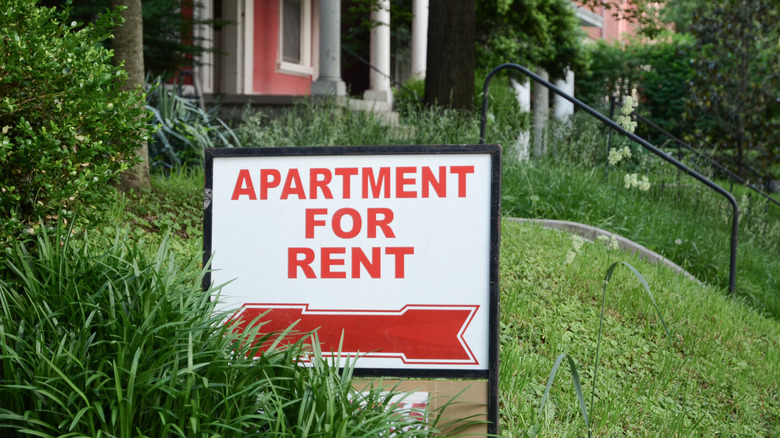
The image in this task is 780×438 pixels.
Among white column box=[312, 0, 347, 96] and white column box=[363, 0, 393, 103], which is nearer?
white column box=[312, 0, 347, 96]

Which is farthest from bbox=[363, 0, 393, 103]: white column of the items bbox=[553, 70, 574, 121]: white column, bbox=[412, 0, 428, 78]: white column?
bbox=[553, 70, 574, 121]: white column

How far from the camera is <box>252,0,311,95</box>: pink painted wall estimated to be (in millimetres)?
15469

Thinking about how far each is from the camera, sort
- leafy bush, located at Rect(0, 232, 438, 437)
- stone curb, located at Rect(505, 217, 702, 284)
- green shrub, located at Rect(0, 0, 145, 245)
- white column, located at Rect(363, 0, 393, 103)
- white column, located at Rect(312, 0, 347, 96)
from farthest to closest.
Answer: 1. white column, located at Rect(363, 0, 393, 103)
2. white column, located at Rect(312, 0, 347, 96)
3. stone curb, located at Rect(505, 217, 702, 284)
4. green shrub, located at Rect(0, 0, 145, 245)
5. leafy bush, located at Rect(0, 232, 438, 437)

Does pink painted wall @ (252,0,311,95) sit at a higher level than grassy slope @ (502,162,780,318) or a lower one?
higher

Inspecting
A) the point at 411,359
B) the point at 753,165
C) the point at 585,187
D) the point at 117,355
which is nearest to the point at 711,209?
the point at 585,187

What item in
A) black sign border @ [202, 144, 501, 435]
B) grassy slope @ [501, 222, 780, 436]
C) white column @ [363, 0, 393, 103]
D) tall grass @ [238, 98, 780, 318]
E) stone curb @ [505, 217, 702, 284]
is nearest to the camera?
black sign border @ [202, 144, 501, 435]

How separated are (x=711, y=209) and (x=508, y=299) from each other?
543 cm

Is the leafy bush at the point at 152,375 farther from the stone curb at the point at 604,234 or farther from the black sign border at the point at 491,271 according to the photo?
the stone curb at the point at 604,234

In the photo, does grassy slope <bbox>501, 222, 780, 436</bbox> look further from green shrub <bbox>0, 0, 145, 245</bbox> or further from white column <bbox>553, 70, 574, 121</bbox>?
white column <bbox>553, 70, 574, 121</bbox>

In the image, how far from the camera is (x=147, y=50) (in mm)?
10359

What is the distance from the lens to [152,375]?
2.33 meters

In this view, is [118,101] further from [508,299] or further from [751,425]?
[751,425]

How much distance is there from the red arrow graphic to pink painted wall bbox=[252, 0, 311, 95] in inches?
512

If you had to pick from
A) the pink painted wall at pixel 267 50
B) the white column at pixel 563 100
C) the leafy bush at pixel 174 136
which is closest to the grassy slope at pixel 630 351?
the leafy bush at pixel 174 136
